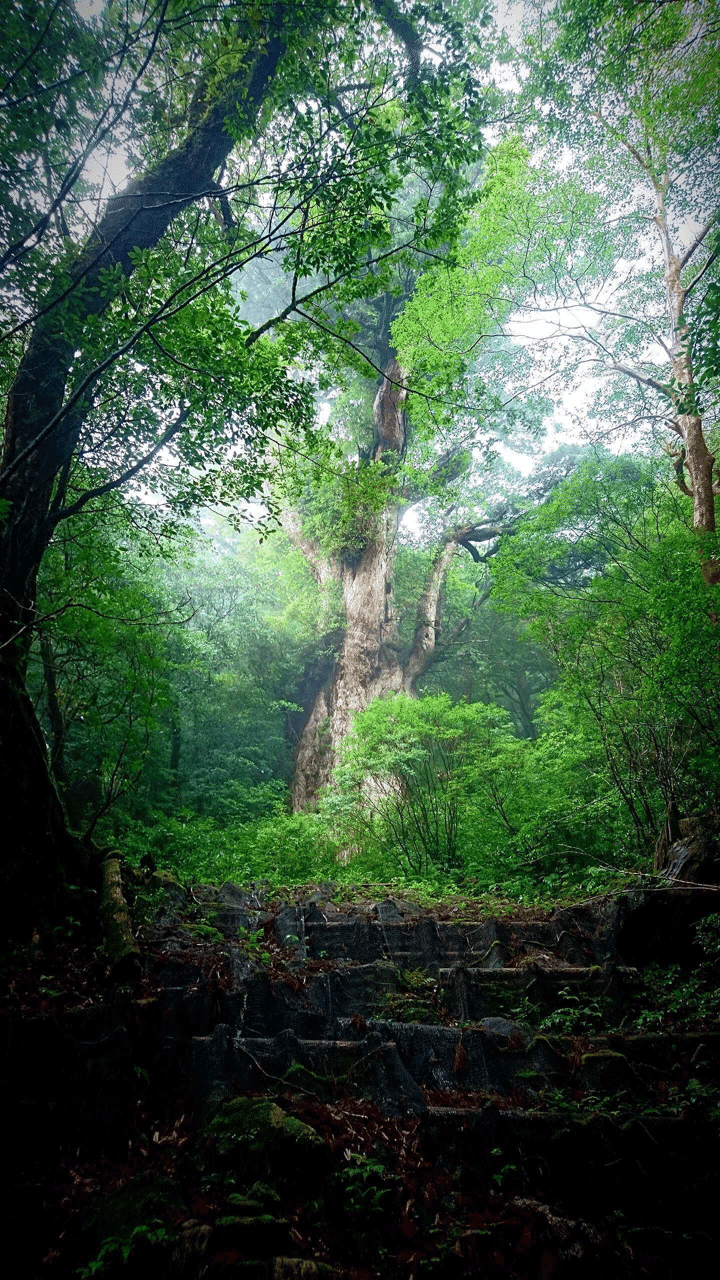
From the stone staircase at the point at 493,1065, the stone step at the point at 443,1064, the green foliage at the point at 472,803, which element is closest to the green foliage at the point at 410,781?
the green foliage at the point at 472,803

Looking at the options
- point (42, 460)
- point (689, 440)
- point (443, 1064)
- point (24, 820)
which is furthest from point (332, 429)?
point (443, 1064)

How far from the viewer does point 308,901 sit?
5.92m

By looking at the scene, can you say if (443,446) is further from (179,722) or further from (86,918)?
(86,918)

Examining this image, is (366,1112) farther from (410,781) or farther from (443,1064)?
(410,781)

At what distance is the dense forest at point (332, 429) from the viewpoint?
385cm

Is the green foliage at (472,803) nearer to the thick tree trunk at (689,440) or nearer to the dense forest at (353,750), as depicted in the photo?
the dense forest at (353,750)

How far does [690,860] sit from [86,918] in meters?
5.02

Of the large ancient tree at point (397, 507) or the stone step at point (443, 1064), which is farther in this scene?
the large ancient tree at point (397, 507)

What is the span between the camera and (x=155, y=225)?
4891mm

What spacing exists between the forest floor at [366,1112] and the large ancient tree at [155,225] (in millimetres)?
1567

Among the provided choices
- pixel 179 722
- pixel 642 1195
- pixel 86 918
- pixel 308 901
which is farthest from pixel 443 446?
pixel 642 1195

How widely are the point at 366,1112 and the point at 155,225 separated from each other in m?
7.01

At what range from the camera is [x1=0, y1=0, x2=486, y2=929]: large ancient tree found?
3.43 meters

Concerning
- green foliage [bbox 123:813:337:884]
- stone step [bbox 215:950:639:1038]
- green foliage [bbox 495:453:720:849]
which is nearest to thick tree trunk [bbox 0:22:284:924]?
stone step [bbox 215:950:639:1038]
